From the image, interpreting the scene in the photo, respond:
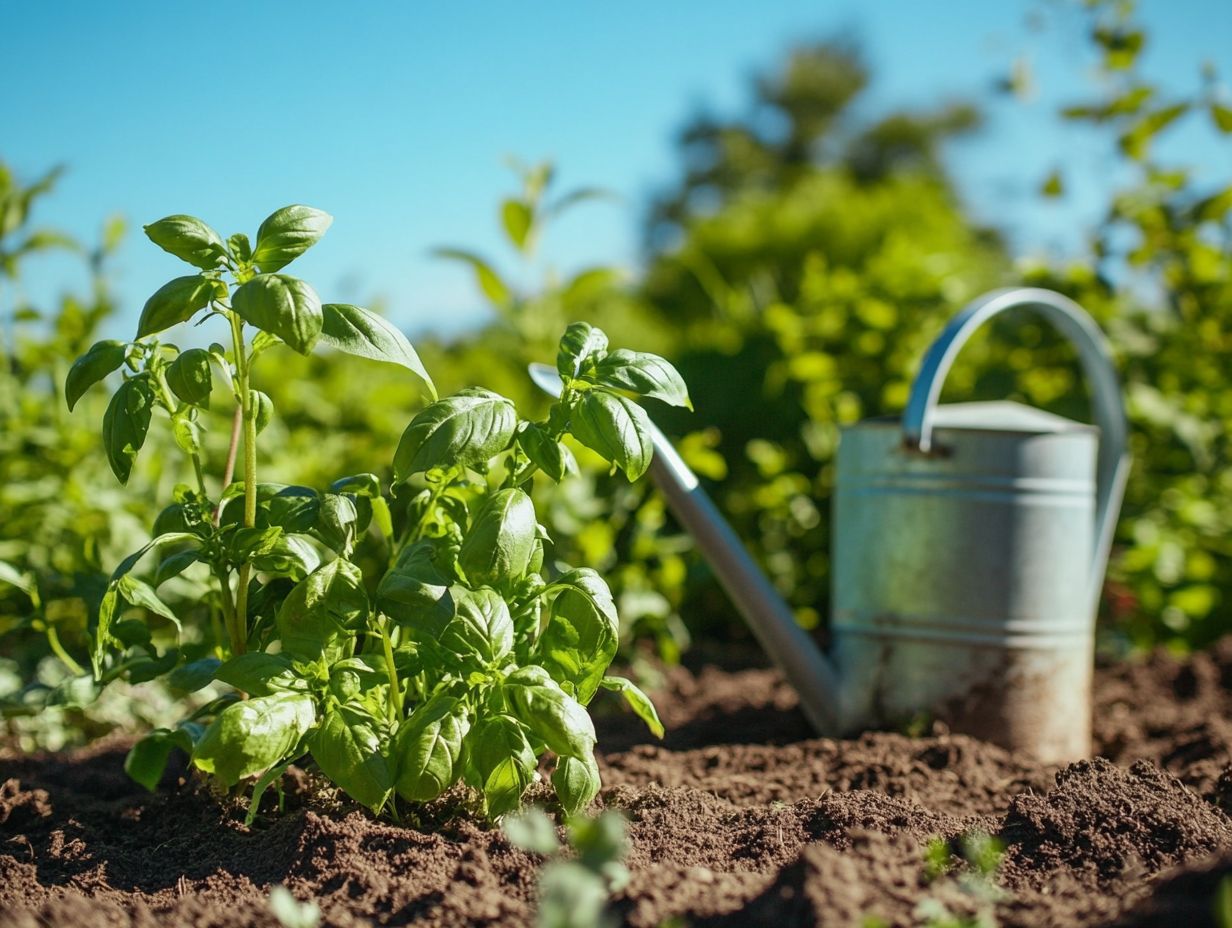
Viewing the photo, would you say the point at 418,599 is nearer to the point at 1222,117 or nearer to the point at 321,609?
the point at 321,609

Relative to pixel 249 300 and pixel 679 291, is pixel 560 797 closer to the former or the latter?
pixel 249 300

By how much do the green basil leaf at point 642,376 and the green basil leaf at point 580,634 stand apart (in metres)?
0.24

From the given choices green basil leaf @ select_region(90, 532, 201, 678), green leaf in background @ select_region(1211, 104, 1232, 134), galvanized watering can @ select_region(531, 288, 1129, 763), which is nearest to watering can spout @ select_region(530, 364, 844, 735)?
galvanized watering can @ select_region(531, 288, 1129, 763)

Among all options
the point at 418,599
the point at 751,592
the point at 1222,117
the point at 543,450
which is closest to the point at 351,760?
the point at 418,599

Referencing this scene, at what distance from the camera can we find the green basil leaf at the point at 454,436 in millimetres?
1312

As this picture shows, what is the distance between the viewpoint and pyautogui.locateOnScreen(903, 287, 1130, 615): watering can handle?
82.6 inches

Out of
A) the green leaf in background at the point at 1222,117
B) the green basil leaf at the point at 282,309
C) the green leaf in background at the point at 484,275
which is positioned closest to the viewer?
the green basil leaf at the point at 282,309

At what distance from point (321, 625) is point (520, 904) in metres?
0.41

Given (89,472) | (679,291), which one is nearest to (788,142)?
(679,291)

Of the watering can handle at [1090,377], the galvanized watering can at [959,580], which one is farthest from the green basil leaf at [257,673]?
the watering can handle at [1090,377]

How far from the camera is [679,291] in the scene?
16594 mm

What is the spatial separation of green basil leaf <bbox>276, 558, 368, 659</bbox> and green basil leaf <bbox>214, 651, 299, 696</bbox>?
0.03m

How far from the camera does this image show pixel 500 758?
4.53 ft

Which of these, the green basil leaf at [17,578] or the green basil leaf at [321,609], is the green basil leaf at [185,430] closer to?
the green basil leaf at [321,609]
